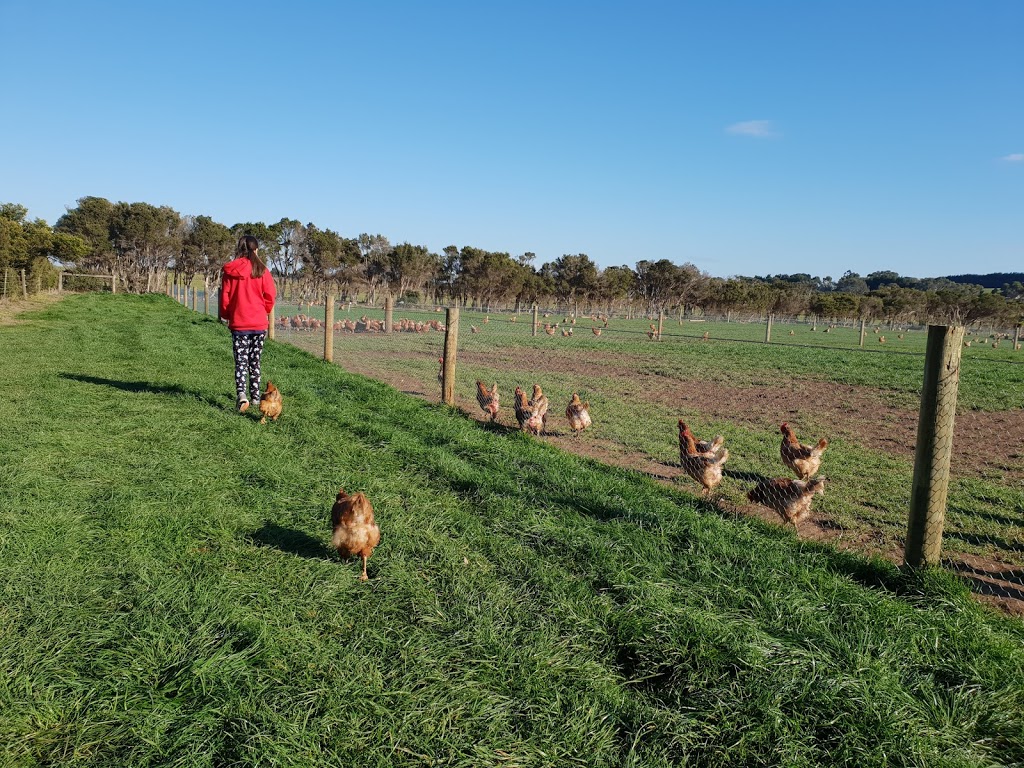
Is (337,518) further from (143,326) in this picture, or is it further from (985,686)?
(143,326)

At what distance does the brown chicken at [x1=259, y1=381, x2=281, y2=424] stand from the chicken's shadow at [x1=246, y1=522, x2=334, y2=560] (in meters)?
2.95

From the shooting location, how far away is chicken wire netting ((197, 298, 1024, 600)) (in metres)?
4.47

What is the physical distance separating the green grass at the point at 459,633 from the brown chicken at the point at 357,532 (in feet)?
0.33

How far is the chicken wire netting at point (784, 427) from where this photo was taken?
447 cm

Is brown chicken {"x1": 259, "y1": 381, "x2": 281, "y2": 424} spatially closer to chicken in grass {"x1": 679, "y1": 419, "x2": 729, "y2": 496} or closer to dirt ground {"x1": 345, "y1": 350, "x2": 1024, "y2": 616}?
dirt ground {"x1": 345, "y1": 350, "x2": 1024, "y2": 616}

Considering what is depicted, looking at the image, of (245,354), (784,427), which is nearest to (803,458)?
(784,427)

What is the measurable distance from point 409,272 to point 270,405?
5751cm

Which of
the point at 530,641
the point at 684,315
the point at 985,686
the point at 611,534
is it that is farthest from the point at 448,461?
the point at 684,315

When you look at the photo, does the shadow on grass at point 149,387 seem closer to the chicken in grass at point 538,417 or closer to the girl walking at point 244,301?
the girl walking at point 244,301

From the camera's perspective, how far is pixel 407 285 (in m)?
64.4

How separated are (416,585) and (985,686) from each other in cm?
241

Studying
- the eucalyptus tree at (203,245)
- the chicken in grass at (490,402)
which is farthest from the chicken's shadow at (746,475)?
the eucalyptus tree at (203,245)

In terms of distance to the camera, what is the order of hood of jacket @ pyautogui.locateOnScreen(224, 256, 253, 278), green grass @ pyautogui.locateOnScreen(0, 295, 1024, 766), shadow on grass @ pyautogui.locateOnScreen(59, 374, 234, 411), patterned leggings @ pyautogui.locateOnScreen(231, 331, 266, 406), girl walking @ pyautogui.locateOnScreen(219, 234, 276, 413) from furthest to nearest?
shadow on grass @ pyautogui.locateOnScreen(59, 374, 234, 411), patterned leggings @ pyautogui.locateOnScreen(231, 331, 266, 406), girl walking @ pyautogui.locateOnScreen(219, 234, 276, 413), hood of jacket @ pyautogui.locateOnScreen(224, 256, 253, 278), green grass @ pyautogui.locateOnScreen(0, 295, 1024, 766)

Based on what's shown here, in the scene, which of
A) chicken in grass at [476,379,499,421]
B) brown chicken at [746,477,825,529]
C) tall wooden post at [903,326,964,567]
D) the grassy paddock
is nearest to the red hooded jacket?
chicken in grass at [476,379,499,421]
